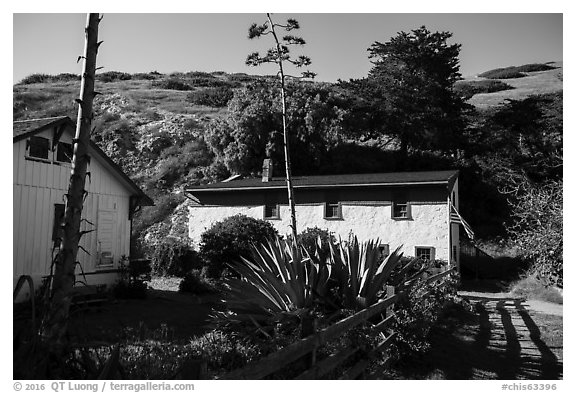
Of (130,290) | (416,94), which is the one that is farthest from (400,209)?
(130,290)

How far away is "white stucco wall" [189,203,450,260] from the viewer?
2028 centimetres

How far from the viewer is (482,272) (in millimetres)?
23125

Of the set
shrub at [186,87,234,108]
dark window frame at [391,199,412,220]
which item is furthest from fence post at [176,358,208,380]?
shrub at [186,87,234,108]

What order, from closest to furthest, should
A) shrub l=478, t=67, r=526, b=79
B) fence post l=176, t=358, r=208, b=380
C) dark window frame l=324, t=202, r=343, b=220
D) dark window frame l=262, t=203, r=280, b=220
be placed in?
fence post l=176, t=358, r=208, b=380 → shrub l=478, t=67, r=526, b=79 → dark window frame l=324, t=202, r=343, b=220 → dark window frame l=262, t=203, r=280, b=220

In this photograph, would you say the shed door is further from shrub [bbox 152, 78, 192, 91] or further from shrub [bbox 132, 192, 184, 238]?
shrub [bbox 152, 78, 192, 91]

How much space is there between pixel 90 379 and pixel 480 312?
1174cm

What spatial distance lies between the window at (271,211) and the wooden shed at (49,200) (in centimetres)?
930

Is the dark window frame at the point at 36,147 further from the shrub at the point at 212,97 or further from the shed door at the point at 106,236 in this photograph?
the shrub at the point at 212,97

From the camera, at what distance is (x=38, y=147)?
471 inches

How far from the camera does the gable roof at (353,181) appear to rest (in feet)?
67.1

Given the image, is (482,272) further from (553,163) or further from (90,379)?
(90,379)

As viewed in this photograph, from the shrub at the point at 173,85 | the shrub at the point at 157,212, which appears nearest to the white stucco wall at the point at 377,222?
the shrub at the point at 157,212

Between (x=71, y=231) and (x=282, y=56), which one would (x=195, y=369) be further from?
(x=282, y=56)

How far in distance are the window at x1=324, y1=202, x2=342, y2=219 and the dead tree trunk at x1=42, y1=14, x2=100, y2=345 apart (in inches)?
734
